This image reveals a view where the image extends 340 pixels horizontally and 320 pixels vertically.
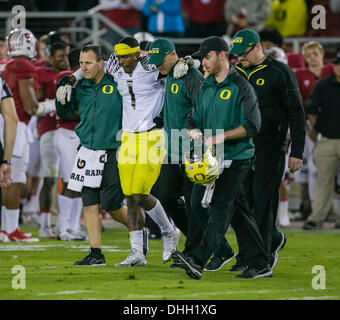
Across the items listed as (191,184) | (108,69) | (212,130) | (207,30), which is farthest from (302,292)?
(207,30)

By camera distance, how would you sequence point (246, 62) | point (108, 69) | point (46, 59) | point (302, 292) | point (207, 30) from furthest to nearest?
point (207, 30), point (46, 59), point (108, 69), point (246, 62), point (302, 292)

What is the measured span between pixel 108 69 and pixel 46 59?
16.1ft

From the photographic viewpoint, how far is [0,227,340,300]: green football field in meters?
7.51

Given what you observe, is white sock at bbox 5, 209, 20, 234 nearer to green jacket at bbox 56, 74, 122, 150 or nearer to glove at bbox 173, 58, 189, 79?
green jacket at bbox 56, 74, 122, 150

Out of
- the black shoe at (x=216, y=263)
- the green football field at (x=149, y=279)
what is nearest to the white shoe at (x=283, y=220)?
the green football field at (x=149, y=279)

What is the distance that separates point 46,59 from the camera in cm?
1447

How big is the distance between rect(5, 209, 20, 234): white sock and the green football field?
647 millimetres

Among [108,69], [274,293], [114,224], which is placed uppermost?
[108,69]

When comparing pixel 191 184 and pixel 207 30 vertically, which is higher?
pixel 207 30

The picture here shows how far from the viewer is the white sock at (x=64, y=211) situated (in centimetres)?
1259

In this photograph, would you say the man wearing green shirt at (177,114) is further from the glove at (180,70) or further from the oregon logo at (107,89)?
the oregon logo at (107,89)

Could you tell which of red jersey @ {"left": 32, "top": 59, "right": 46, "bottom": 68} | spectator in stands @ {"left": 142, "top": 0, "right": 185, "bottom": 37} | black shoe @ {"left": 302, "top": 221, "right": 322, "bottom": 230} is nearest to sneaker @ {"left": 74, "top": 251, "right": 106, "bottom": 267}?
black shoe @ {"left": 302, "top": 221, "right": 322, "bottom": 230}

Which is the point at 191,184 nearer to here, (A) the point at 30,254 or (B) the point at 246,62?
(B) the point at 246,62
